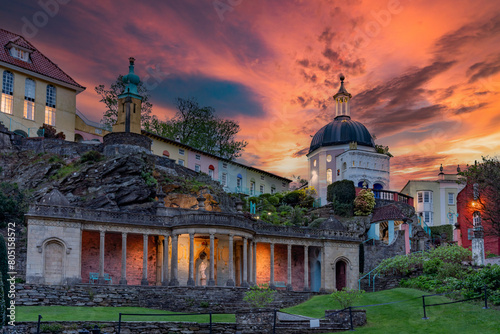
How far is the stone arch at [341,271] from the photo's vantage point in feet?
177

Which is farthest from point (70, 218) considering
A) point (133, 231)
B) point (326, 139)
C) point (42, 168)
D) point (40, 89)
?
point (326, 139)

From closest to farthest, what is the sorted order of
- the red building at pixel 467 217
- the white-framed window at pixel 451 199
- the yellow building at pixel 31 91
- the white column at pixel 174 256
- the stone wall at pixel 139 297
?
the stone wall at pixel 139 297 → the white column at pixel 174 256 → the red building at pixel 467 217 → the yellow building at pixel 31 91 → the white-framed window at pixel 451 199

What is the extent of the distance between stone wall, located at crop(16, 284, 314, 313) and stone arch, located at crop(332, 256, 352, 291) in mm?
12488

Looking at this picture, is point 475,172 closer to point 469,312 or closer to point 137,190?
point 469,312

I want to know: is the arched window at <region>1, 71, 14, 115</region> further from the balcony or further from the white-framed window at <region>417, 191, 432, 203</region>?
the white-framed window at <region>417, 191, 432, 203</region>

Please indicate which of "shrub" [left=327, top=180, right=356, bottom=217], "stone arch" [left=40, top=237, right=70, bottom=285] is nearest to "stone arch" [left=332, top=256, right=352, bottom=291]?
"shrub" [left=327, top=180, right=356, bottom=217]

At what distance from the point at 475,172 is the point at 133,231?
87.2 ft

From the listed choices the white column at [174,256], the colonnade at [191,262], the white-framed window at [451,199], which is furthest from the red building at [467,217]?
the white column at [174,256]

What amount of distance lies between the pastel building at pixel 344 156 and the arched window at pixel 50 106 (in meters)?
36.2

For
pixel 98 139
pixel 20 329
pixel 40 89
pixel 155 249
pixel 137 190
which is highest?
pixel 40 89

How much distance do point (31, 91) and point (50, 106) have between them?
2.57 metres

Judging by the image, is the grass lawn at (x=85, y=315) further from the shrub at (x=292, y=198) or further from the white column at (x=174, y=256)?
the shrub at (x=292, y=198)

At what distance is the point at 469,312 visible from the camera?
93.3ft

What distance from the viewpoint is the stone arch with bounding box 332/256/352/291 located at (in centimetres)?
5381
